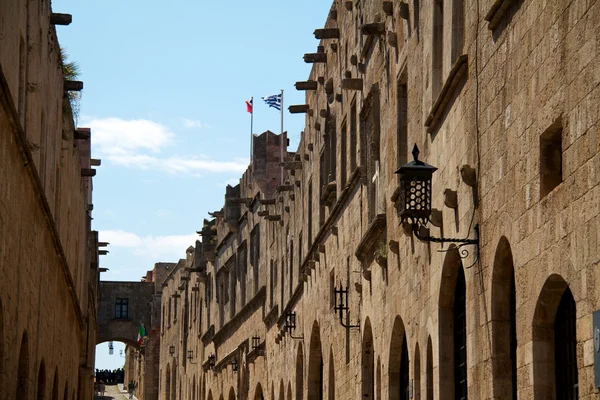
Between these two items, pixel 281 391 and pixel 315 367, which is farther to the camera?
pixel 281 391

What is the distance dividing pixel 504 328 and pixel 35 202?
30.3 feet

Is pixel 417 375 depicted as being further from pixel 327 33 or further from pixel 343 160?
pixel 327 33

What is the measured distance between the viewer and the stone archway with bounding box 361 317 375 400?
70.4ft

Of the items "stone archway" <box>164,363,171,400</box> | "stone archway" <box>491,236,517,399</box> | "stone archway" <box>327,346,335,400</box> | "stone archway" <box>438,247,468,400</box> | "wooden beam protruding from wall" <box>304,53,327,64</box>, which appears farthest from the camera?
"stone archway" <box>164,363,171,400</box>

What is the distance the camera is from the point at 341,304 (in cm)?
2308

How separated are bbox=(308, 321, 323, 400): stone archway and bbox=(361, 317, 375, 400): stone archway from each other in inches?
234

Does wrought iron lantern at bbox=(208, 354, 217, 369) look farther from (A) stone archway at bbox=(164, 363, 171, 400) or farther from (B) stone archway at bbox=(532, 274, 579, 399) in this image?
(B) stone archway at bbox=(532, 274, 579, 399)

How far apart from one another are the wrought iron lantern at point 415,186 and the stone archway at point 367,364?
302 inches

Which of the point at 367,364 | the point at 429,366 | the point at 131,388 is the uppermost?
Result: the point at 131,388

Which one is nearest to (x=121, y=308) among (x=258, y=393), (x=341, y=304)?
(x=258, y=393)

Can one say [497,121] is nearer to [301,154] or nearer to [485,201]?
[485,201]

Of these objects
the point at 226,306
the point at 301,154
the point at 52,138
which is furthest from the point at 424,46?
the point at 226,306

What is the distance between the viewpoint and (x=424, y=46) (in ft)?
55.4

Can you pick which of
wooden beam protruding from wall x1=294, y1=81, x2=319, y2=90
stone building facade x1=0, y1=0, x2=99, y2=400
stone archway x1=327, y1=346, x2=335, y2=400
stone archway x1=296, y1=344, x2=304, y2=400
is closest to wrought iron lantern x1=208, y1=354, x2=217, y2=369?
stone building facade x1=0, y1=0, x2=99, y2=400
